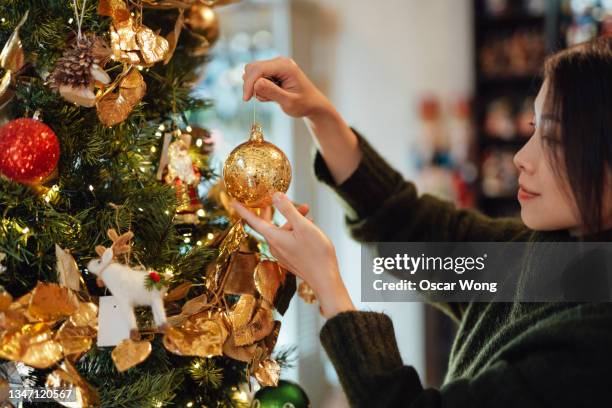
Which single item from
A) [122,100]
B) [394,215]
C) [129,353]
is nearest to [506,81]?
[394,215]

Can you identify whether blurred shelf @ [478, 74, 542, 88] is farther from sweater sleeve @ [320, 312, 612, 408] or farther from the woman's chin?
sweater sleeve @ [320, 312, 612, 408]

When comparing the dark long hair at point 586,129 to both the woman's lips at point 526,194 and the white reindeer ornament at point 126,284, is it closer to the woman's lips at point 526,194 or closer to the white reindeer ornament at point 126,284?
the woman's lips at point 526,194

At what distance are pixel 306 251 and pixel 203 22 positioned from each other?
17.1 inches

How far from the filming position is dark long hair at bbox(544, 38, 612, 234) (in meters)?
0.72

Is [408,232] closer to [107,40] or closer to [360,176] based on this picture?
[360,176]

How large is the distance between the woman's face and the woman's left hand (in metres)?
0.28

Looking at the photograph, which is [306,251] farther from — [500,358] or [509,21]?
[509,21]

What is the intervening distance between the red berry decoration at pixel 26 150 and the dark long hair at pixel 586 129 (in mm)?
583

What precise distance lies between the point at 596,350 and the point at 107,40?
0.63m

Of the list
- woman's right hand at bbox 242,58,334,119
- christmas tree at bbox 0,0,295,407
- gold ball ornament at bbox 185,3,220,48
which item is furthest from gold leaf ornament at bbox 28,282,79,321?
gold ball ornament at bbox 185,3,220,48

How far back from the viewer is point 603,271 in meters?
0.76

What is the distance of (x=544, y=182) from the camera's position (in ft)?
2.55

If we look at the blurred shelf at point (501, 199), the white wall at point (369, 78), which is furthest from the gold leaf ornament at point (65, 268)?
the blurred shelf at point (501, 199)

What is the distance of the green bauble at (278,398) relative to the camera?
2.60 ft
